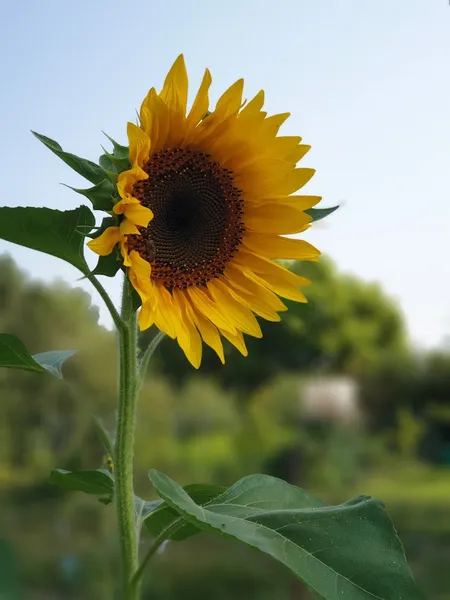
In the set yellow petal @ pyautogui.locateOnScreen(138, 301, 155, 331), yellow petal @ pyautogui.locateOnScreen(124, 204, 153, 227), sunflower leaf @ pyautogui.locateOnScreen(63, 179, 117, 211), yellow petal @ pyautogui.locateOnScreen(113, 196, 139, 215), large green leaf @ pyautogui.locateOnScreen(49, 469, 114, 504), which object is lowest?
large green leaf @ pyautogui.locateOnScreen(49, 469, 114, 504)

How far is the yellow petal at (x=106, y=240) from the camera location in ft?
1.96

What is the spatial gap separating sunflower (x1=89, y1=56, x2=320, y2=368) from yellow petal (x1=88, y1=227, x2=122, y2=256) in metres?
0.02

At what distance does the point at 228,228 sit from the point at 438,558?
783cm

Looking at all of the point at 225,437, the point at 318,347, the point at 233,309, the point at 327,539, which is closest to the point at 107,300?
the point at 233,309

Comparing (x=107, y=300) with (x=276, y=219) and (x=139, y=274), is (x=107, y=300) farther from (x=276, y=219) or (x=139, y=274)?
(x=276, y=219)

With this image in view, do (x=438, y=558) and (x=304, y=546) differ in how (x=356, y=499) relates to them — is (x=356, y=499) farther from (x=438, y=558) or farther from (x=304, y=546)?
(x=438, y=558)

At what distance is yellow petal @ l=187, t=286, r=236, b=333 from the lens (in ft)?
2.24

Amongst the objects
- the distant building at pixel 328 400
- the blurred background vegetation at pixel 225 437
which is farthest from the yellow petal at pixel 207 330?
the distant building at pixel 328 400

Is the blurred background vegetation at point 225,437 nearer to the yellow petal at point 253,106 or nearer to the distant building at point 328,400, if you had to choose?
the distant building at point 328,400

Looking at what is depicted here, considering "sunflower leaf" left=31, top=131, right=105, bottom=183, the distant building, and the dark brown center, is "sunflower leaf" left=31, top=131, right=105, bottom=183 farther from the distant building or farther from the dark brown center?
the distant building

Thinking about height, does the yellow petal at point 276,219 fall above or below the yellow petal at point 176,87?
below

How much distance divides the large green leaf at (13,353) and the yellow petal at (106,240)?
0.38 ft

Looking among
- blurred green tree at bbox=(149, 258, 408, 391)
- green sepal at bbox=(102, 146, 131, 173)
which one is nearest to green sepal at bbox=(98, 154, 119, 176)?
green sepal at bbox=(102, 146, 131, 173)

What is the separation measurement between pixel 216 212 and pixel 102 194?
15 cm
